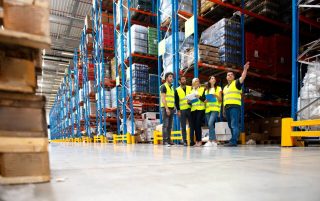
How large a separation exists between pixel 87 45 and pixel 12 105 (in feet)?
44.5

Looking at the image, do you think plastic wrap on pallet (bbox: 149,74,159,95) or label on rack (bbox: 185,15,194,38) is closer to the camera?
label on rack (bbox: 185,15,194,38)

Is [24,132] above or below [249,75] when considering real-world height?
below

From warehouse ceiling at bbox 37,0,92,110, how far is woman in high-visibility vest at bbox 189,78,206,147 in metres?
9.87

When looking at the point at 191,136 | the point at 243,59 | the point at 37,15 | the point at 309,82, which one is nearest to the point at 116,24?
the point at 243,59

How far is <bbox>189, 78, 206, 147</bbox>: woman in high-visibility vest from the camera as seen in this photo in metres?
5.46

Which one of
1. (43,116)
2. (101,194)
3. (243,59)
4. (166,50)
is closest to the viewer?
(101,194)

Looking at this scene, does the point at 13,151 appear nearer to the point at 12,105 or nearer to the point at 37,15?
the point at 12,105

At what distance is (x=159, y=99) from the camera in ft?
27.8

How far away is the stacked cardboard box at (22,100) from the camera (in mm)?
1167

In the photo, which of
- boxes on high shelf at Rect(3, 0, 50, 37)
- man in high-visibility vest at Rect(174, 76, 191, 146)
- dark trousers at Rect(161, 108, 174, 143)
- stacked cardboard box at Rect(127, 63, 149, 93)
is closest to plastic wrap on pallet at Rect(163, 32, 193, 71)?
man in high-visibility vest at Rect(174, 76, 191, 146)

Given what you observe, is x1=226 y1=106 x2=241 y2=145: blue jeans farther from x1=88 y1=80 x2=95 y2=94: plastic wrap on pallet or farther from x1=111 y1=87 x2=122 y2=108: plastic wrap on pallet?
x1=88 y1=80 x2=95 y2=94: plastic wrap on pallet

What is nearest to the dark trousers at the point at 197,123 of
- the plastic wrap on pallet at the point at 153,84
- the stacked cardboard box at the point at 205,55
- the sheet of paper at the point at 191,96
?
the sheet of paper at the point at 191,96

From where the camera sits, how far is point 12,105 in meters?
1.21

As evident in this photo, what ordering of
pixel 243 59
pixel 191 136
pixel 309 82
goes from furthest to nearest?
pixel 243 59 < pixel 191 136 < pixel 309 82
